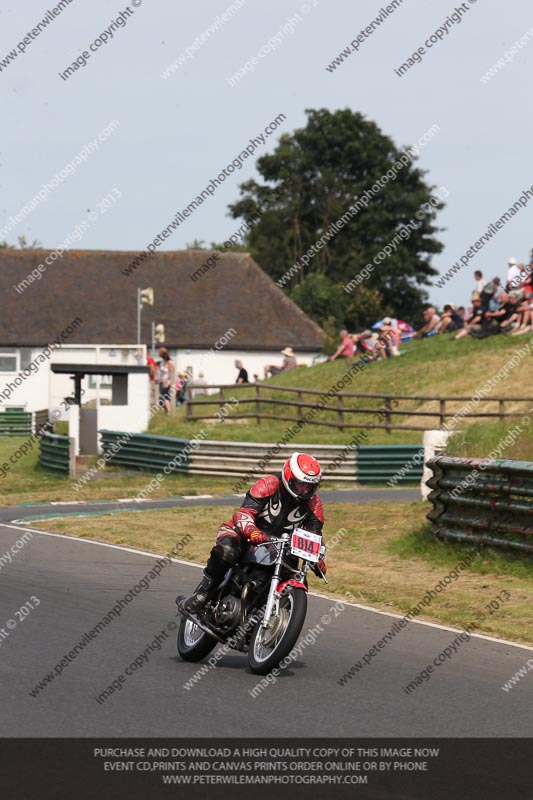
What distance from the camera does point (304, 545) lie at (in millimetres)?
8812

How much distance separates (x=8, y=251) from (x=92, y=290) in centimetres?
481

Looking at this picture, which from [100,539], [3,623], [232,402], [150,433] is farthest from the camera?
[232,402]

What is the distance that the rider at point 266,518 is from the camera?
9.05m

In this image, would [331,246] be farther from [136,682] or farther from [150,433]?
[136,682]

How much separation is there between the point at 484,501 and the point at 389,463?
12.1 metres

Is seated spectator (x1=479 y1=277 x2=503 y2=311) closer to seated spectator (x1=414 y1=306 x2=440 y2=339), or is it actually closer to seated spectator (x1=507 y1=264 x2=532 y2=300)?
seated spectator (x1=507 y1=264 x2=532 y2=300)

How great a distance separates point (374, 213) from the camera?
7794 cm

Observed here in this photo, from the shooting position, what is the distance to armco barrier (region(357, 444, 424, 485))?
2684 centimetres

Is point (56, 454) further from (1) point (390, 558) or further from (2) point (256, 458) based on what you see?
(1) point (390, 558)

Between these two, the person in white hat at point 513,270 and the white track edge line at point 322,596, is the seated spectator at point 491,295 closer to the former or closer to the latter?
the person in white hat at point 513,270

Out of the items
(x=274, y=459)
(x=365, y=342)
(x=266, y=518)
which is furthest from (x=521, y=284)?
(x=266, y=518)
